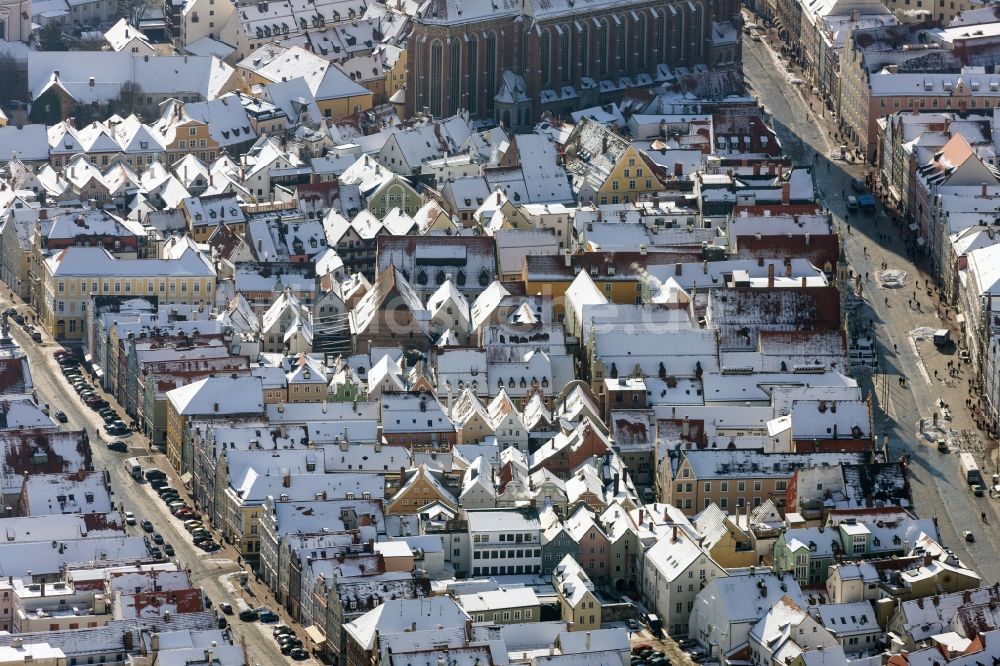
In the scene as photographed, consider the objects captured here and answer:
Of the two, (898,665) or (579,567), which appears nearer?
(898,665)

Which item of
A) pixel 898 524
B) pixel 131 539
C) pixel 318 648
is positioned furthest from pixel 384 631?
pixel 898 524

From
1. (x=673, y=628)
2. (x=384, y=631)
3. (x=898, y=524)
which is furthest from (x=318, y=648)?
(x=898, y=524)

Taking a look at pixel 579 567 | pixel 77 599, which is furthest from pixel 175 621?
pixel 579 567

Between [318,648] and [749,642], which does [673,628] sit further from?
[318,648]

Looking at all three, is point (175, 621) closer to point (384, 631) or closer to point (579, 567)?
point (384, 631)

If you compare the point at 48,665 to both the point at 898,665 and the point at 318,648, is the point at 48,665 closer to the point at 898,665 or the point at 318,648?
the point at 318,648

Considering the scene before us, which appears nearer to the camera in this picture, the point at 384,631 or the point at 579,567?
the point at 384,631

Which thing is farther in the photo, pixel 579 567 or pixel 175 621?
pixel 579 567
